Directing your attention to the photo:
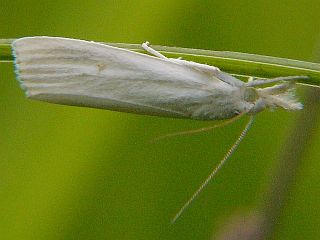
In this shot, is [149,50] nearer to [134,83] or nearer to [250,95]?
[134,83]

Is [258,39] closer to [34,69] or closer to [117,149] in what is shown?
[117,149]

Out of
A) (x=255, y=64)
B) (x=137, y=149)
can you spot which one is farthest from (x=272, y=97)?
(x=137, y=149)

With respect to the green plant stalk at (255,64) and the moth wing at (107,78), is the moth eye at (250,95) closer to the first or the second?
the moth wing at (107,78)

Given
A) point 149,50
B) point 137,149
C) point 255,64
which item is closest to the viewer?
point 255,64

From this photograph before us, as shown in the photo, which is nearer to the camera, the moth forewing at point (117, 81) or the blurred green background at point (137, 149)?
the moth forewing at point (117, 81)

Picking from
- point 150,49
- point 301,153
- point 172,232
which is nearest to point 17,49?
point 150,49

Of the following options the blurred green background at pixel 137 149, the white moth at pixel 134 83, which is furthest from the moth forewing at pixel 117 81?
the blurred green background at pixel 137 149

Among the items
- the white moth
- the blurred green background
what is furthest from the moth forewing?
the blurred green background

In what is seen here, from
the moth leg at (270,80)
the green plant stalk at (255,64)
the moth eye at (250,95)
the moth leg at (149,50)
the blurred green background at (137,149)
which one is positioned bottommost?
the blurred green background at (137,149)
